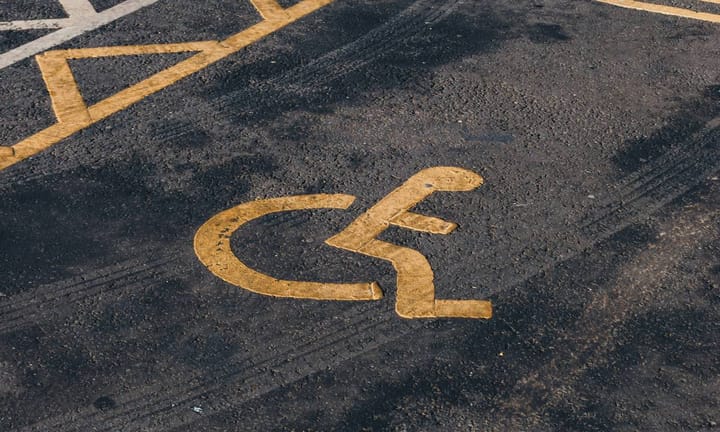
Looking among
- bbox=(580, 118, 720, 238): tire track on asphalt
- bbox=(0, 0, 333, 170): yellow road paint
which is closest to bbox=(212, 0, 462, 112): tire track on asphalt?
bbox=(0, 0, 333, 170): yellow road paint

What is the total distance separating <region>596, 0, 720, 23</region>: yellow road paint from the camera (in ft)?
29.3

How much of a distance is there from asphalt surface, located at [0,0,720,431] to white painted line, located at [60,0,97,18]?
0.35 metres

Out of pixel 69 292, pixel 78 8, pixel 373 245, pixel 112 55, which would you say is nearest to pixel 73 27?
pixel 78 8

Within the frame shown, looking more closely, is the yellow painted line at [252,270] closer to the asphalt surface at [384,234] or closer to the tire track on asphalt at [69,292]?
the asphalt surface at [384,234]

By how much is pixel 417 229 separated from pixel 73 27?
3.81 m

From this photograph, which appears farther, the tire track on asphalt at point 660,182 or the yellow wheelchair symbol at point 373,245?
the tire track on asphalt at point 660,182

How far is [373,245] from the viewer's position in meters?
5.97

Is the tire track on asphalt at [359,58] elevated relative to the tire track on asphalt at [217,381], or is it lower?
elevated

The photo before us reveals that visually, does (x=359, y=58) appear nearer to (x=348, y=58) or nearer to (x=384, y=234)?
(x=348, y=58)

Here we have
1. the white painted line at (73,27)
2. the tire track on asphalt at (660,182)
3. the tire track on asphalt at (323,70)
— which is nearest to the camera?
the tire track on asphalt at (660,182)

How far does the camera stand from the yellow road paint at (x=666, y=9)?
351 inches

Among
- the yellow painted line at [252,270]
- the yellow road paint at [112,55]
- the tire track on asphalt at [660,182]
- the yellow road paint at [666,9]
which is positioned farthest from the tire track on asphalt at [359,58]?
the tire track on asphalt at [660,182]

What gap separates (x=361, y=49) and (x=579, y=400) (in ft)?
13.2

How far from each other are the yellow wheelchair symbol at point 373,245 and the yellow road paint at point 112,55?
152 centimetres
